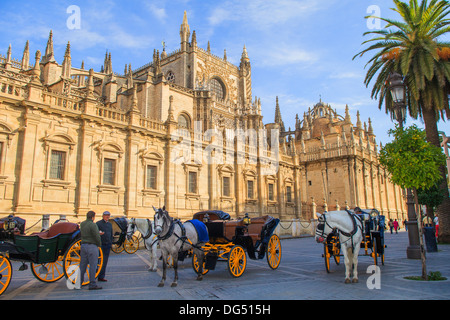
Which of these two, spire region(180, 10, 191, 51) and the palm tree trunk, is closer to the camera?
the palm tree trunk

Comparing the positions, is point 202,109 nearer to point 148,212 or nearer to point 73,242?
point 148,212

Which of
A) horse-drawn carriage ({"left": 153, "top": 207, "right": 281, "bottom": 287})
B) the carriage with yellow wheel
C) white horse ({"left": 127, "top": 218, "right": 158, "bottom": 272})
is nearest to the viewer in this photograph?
horse-drawn carriage ({"left": 153, "top": 207, "right": 281, "bottom": 287})

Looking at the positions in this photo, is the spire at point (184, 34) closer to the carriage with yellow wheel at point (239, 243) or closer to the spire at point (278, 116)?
the spire at point (278, 116)

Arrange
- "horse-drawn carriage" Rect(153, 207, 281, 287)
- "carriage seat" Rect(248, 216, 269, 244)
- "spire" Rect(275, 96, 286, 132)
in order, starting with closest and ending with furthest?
"horse-drawn carriage" Rect(153, 207, 281, 287)
"carriage seat" Rect(248, 216, 269, 244)
"spire" Rect(275, 96, 286, 132)

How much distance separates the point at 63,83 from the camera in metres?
28.1

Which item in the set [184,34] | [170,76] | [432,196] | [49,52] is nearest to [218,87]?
[170,76]

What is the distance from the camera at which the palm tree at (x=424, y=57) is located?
17.6 meters

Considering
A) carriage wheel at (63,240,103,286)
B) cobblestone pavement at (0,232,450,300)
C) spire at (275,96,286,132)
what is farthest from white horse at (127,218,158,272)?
spire at (275,96,286,132)

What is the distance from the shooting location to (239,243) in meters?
9.80

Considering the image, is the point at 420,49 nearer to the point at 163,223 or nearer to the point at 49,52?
the point at 163,223

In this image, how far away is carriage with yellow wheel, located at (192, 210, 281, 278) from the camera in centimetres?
910

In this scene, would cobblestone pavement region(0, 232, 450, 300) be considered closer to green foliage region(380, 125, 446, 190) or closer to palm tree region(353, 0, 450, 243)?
green foliage region(380, 125, 446, 190)
